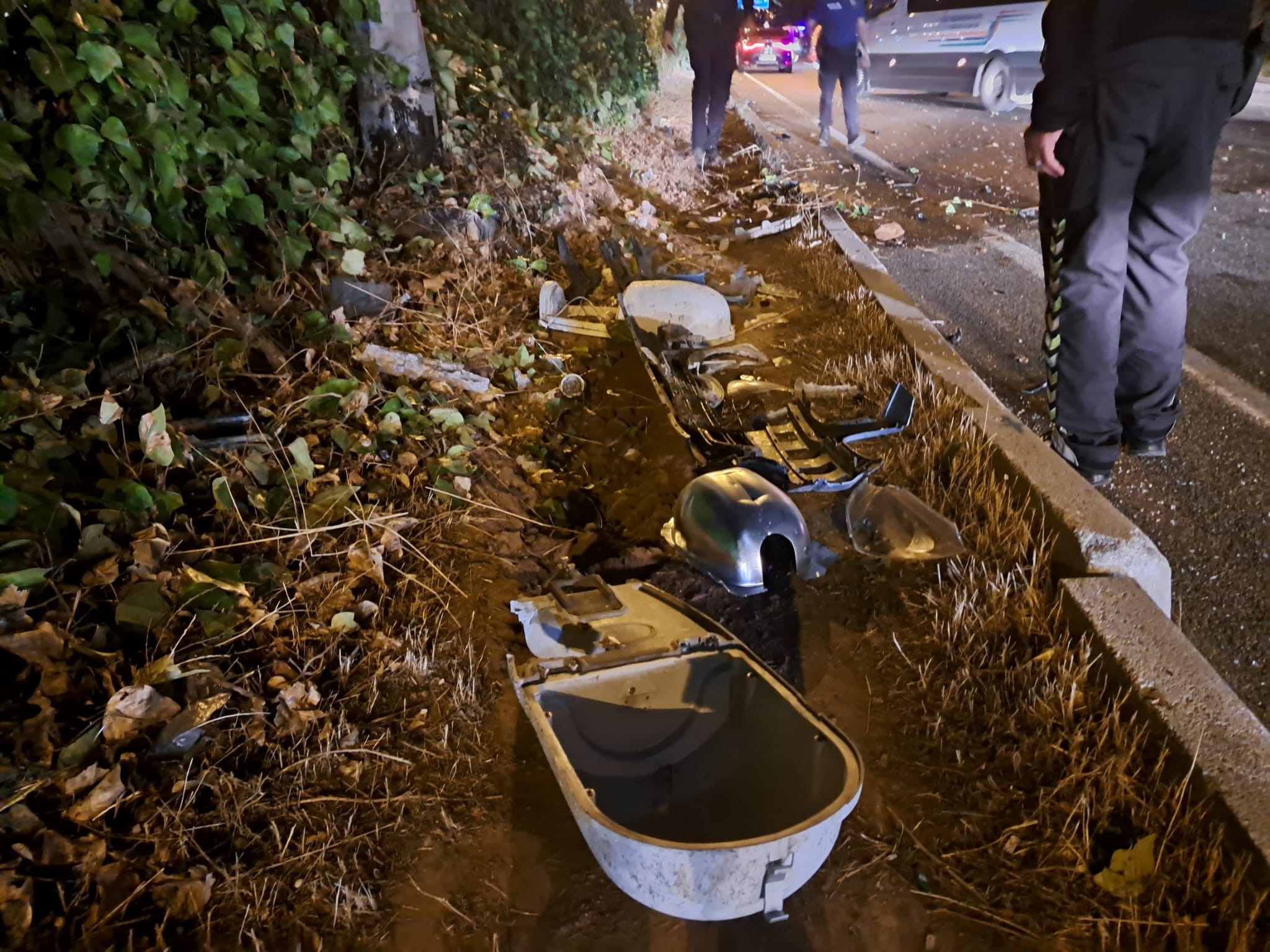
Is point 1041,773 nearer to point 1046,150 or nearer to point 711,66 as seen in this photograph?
point 1046,150

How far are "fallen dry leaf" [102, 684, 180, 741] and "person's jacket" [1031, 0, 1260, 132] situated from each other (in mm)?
3171

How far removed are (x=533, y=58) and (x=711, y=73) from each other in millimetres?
1695

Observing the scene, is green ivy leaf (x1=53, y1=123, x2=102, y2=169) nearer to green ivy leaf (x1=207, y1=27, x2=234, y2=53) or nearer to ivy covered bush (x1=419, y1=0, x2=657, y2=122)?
green ivy leaf (x1=207, y1=27, x2=234, y2=53)

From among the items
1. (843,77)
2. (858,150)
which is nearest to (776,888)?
(858,150)

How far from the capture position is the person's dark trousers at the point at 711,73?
291 inches

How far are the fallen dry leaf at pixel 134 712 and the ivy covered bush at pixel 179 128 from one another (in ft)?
5.08

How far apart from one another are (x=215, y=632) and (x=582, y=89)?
275 inches

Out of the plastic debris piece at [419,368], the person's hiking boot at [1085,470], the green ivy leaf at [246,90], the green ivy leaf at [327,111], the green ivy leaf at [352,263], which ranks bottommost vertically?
the person's hiking boot at [1085,470]

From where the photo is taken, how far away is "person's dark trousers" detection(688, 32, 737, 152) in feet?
24.3

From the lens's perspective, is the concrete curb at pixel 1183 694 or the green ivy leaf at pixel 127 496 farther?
the green ivy leaf at pixel 127 496

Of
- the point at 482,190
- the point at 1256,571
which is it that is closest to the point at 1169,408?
the point at 1256,571

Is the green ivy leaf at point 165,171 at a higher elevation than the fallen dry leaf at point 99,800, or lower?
higher

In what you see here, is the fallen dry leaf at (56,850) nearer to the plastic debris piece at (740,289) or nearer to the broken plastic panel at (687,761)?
the broken plastic panel at (687,761)

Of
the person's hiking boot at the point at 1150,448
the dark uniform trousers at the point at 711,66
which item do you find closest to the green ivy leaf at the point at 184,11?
the person's hiking boot at the point at 1150,448
